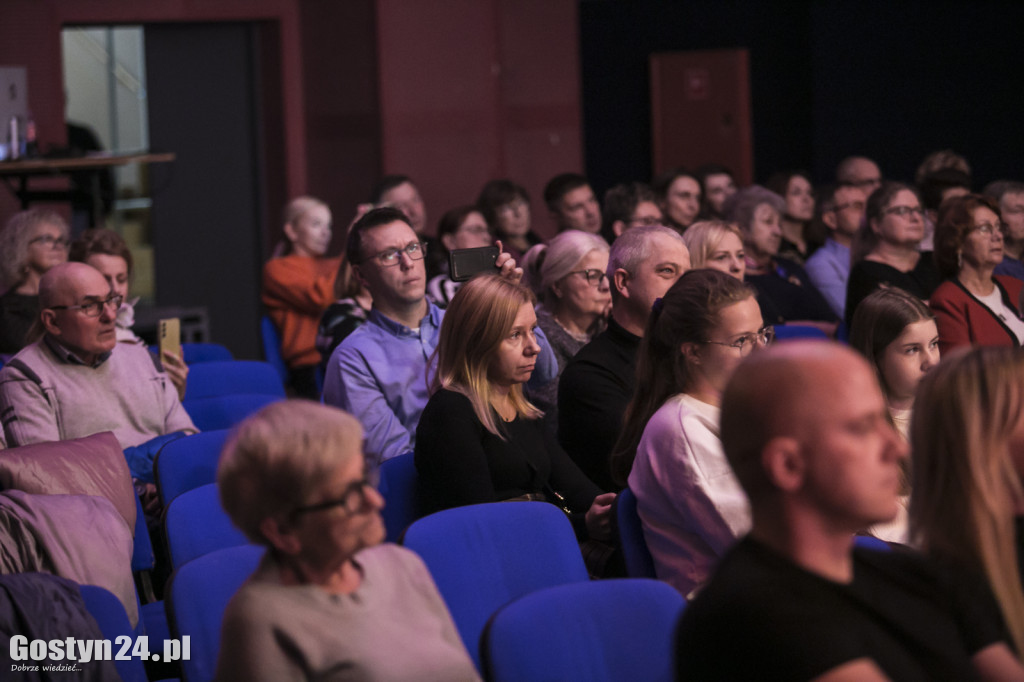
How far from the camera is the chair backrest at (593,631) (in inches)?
72.7

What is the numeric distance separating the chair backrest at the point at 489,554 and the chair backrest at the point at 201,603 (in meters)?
0.35

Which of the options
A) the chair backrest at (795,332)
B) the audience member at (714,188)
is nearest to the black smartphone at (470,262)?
the chair backrest at (795,332)

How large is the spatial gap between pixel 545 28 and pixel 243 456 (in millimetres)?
6863

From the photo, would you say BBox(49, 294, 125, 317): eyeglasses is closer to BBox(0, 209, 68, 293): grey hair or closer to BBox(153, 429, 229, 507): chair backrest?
BBox(153, 429, 229, 507): chair backrest

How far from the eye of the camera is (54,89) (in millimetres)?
7434

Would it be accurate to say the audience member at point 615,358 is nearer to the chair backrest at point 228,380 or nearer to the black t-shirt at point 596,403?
the black t-shirt at point 596,403

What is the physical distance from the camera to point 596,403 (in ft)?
10.2

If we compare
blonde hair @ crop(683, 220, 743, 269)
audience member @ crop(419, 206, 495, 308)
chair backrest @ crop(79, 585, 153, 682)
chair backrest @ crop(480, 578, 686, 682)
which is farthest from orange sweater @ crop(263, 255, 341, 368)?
chair backrest @ crop(480, 578, 686, 682)

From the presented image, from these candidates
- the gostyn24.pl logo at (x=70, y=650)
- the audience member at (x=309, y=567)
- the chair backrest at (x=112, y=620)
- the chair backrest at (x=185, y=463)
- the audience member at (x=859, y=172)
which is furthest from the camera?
the audience member at (x=859, y=172)

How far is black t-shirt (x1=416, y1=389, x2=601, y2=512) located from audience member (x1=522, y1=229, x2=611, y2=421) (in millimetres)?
724

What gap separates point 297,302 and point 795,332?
2.44 meters

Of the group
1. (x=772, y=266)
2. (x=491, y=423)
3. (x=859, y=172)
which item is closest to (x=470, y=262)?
(x=491, y=423)

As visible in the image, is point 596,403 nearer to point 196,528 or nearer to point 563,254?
point 563,254

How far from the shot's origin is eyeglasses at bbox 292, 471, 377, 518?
1580mm
